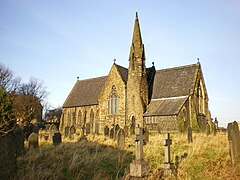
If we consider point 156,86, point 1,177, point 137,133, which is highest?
point 156,86

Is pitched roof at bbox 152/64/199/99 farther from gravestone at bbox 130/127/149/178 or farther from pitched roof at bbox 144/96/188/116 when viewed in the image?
gravestone at bbox 130/127/149/178

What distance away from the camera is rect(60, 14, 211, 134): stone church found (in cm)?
2752

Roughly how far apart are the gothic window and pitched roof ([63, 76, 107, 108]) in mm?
4094

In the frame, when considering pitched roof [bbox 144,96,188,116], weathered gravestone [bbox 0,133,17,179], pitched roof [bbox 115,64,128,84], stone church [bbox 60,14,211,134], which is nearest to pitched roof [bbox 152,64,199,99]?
stone church [bbox 60,14,211,134]

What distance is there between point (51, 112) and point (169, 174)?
72.4 meters

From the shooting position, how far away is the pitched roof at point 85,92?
38.0m

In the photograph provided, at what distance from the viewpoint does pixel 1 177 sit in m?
5.59

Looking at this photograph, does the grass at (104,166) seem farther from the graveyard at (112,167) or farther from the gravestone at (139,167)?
the gravestone at (139,167)

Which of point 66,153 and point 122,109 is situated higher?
point 122,109

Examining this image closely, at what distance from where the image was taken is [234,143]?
8.35m

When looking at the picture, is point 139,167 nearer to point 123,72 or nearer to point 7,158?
point 7,158

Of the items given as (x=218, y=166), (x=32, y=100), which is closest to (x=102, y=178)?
(x=218, y=166)

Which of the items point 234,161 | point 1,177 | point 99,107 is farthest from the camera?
point 99,107

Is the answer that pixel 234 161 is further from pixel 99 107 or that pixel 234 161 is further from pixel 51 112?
pixel 51 112
